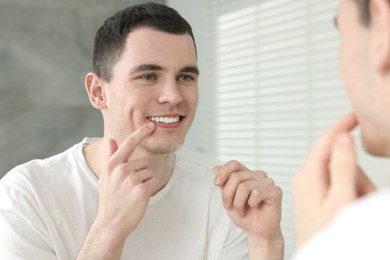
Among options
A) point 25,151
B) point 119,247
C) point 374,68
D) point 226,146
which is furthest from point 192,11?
point 374,68

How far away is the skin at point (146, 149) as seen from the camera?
101 centimetres

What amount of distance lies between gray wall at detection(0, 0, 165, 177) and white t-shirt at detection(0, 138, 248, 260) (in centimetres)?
111

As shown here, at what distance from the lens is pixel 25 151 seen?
2352 mm

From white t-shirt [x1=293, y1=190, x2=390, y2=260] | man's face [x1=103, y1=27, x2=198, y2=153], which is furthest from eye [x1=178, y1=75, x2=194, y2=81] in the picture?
white t-shirt [x1=293, y1=190, x2=390, y2=260]

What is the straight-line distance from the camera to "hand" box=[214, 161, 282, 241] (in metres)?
1.03

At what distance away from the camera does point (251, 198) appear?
3.36 feet

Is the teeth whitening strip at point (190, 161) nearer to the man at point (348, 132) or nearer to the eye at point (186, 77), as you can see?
the eye at point (186, 77)

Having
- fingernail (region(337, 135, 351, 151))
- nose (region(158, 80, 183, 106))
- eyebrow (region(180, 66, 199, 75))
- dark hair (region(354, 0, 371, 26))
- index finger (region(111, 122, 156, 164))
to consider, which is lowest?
index finger (region(111, 122, 156, 164))

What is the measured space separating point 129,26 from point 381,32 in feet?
2.92

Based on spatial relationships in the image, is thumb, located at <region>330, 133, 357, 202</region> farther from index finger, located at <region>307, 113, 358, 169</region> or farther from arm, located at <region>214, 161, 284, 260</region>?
arm, located at <region>214, 161, 284, 260</region>

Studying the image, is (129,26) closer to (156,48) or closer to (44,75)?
(156,48)

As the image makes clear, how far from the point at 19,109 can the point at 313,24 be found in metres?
1.41

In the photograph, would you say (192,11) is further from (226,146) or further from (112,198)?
(112,198)

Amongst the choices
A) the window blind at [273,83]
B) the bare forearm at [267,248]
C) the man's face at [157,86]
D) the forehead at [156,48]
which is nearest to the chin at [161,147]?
the man's face at [157,86]
